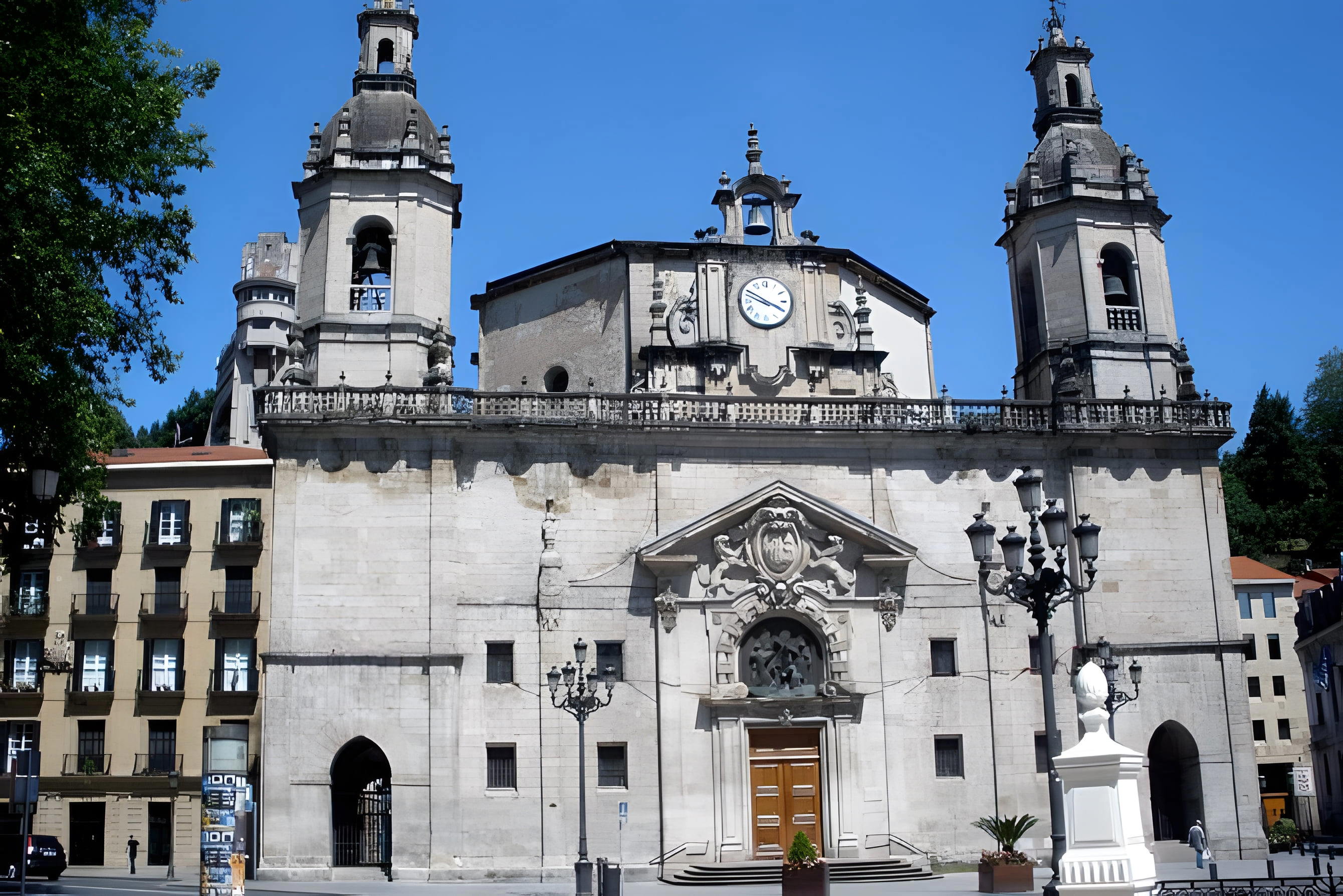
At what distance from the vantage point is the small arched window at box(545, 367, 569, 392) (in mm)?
40750

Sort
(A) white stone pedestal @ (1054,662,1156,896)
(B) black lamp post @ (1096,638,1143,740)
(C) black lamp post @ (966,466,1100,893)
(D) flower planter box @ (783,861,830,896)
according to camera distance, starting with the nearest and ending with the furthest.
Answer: (A) white stone pedestal @ (1054,662,1156,896) < (C) black lamp post @ (966,466,1100,893) < (D) flower planter box @ (783,861,830,896) < (B) black lamp post @ (1096,638,1143,740)

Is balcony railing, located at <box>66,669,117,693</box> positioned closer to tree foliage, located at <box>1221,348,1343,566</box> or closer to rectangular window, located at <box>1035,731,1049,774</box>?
rectangular window, located at <box>1035,731,1049,774</box>

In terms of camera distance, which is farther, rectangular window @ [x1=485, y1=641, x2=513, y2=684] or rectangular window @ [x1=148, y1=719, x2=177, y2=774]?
rectangular window @ [x1=148, y1=719, x2=177, y2=774]

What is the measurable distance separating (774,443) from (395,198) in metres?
11.7

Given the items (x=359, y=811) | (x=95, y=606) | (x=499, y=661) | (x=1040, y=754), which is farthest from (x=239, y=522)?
(x=1040, y=754)

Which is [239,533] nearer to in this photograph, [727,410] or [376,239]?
[376,239]

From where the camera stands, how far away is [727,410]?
36.1 meters

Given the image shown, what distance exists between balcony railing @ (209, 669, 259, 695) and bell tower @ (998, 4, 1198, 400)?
89.6 feet

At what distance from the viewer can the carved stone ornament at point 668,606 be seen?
34.3 m

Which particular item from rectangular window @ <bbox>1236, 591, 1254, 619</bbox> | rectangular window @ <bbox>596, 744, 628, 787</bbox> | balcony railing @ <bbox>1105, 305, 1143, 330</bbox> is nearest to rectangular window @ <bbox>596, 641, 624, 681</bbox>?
rectangular window @ <bbox>596, 744, 628, 787</bbox>

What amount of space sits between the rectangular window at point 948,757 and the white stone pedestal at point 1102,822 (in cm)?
1948

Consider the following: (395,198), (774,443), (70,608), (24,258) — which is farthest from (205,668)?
(24,258)

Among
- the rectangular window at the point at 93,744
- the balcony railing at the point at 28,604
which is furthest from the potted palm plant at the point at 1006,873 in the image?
the balcony railing at the point at 28,604

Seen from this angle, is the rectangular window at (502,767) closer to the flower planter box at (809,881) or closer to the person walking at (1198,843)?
the flower planter box at (809,881)
